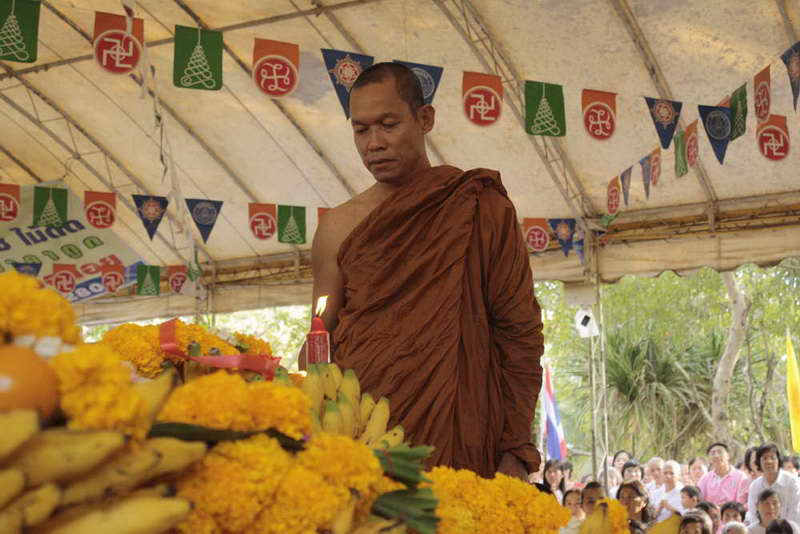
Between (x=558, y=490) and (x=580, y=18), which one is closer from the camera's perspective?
(x=580, y=18)

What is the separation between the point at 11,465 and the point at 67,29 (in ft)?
34.1

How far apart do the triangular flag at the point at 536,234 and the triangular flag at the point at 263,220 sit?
3.06 meters

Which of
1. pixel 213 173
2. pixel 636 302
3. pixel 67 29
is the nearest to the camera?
pixel 67 29

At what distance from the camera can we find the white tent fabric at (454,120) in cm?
912

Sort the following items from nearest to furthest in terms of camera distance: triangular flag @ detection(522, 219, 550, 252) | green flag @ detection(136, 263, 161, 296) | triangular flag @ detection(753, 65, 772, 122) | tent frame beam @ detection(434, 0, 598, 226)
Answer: triangular flag @ detection(753, 65, 772, 122) → tent frame beam @ detection(434, 0, 598, 226) → triangular flag @ detection(522, 219, 550, 252) → green flag @ detection(136, 263, 161, 296)

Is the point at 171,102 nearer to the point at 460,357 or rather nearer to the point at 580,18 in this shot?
the point at 580,18

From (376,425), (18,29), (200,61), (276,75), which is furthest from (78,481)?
(276,75)

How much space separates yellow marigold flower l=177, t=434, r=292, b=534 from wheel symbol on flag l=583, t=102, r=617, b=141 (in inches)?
319

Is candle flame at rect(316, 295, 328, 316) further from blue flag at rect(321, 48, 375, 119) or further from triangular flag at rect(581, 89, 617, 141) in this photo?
triangular flag at rect(581, 89, 617, 141)

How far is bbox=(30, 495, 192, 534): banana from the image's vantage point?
0.91 m

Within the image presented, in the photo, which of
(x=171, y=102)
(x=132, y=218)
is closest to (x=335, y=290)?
(x=171, y=102)

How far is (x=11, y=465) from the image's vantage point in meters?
0.90

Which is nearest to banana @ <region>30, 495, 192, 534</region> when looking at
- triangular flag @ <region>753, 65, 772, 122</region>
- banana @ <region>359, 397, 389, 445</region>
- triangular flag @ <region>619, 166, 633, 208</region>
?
banana @ <region>359, 397, 389, 445</region>

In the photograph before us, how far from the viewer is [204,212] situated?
38.6 feet
